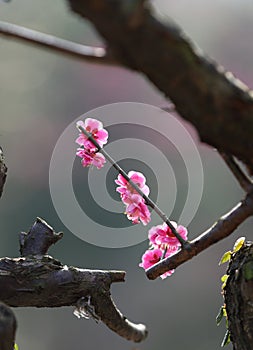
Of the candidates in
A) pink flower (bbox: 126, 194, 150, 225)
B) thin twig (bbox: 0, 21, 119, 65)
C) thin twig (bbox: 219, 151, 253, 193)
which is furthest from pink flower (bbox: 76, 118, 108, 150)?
thin twig (bbox: 0, 21, 119, 65)

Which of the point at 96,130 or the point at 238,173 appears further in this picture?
the point at 96,130

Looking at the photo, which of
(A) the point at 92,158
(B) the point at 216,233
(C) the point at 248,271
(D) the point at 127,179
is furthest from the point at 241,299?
(A) the point at 92,158

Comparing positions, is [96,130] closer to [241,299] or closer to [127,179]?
[127,179]

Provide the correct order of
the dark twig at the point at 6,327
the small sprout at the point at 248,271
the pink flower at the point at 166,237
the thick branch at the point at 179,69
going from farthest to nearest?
the pink flower at the point at 166,237, the small sprout at the point at 248,271, the dark twig at the point at 6,327, the thick branch at the point at 179,69

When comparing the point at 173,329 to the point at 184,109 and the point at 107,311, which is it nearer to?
the point at 107,311

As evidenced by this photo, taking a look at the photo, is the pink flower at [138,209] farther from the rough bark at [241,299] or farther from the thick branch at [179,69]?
the thick branch at [179,69]

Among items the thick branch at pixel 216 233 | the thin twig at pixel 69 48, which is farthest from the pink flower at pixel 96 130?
the thin twig at pixel 69 48
